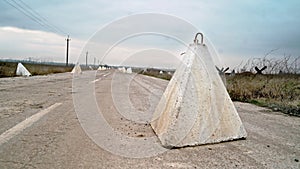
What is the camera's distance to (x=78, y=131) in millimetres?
5172

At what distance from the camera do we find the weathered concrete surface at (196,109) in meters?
4.50

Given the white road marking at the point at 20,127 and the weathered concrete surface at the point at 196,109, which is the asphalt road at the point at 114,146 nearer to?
the white road marking at the point at 20,127

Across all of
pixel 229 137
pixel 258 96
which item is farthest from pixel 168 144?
pixel 258 96

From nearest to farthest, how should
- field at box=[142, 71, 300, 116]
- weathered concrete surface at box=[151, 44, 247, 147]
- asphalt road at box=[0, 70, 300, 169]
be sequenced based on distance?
asphalt road at box=[0, 70, 300, 169]
weathered concrete surface at box=[151, 44, 247, 147]
field at box=[142, 71, 300, 116]

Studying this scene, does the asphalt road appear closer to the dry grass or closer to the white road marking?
the white road marking

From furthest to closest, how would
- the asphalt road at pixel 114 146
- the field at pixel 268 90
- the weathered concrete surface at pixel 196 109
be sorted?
1. the field at pixel 268 90
2. the weathered concrete surface at pixel 196 109
3. the asphalt road at pixel 114 146

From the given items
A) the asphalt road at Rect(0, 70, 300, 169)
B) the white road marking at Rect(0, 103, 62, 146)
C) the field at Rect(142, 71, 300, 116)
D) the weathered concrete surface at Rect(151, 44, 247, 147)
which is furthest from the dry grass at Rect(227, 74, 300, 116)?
the white road marking at Rect(0, 103, 62, 146)

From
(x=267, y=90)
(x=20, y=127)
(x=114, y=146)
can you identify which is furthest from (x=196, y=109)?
(x=267, y=90)

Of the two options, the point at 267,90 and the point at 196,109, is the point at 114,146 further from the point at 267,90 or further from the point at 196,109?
the point at 267,90

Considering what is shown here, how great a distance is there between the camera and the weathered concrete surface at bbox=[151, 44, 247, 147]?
14.8 feet

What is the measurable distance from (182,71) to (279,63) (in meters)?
8.92

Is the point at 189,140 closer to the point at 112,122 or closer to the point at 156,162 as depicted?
the point at 156,162

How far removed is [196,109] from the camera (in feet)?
15.4

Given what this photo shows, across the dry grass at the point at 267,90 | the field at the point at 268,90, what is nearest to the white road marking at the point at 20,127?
the field at the point at 268,90
